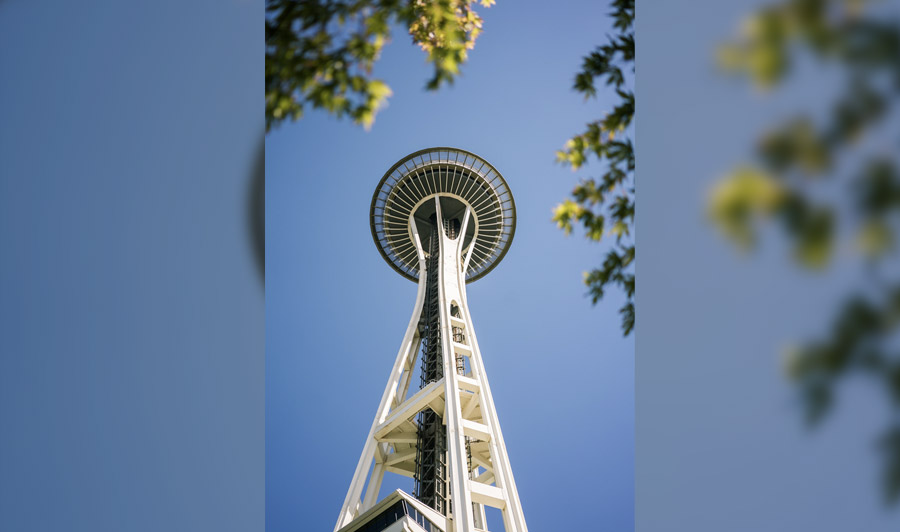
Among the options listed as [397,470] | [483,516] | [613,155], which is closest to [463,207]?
[397,470]

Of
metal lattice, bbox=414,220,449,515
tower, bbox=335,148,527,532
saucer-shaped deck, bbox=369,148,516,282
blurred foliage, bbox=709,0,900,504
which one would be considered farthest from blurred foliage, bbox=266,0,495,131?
saucer-shaped deck, bbox=369,148,516,282

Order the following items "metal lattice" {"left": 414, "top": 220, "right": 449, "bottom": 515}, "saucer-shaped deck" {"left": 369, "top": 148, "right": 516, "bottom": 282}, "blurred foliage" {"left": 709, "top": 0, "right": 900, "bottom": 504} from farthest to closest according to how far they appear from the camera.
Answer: "saucer-shaped deck" {"left": 369, "top": 148, "right": 516, "bottom": 282}
"metal lattice" {"left": 414, "top": 220, "right": 449, "bottom": 515}
"blurred foliage" {"left": 709, "top": 0, "right": 900, "bottom": 504}

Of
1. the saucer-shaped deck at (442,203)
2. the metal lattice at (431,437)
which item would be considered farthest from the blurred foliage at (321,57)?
the saucer-shaped deck at (442,203)

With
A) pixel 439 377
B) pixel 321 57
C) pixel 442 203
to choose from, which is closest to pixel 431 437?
pixel 439 377

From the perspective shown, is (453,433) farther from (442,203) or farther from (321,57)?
(442,203)

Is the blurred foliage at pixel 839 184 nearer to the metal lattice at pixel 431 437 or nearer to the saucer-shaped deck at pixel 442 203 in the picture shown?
the metal lattice at pixel 431 437

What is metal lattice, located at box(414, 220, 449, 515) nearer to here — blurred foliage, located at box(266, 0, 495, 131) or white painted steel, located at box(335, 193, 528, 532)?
white painted steel, located at box(335, 193, 528, 532)
